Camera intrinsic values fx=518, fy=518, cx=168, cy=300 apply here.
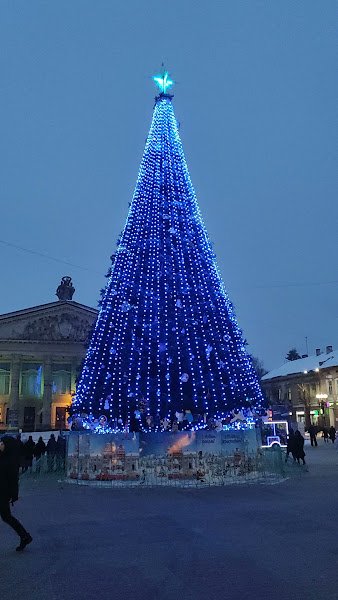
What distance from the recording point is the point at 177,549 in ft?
21.7

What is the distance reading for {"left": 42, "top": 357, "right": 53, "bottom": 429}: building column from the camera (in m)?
56.9

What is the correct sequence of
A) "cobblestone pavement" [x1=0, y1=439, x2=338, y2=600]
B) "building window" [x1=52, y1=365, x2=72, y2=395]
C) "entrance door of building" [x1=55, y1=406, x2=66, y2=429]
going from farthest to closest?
"building window" [x1=52, y1=365, x2=72, y2=395] < "entrance door of building" [x1=55, y1=406, x2=66, y2=429] < "cobblestone pavement" [x1=0, y1=439, x2=338, y2=600]

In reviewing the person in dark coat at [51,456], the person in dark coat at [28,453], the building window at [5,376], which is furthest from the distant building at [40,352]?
the person in dark coat at [28,453]

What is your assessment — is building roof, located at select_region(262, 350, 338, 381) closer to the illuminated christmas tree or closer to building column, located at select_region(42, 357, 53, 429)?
building column, located at select_region(42, 357, 53, 429)

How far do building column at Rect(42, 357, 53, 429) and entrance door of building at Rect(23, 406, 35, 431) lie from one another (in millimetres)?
1829

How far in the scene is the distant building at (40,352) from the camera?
57156mm

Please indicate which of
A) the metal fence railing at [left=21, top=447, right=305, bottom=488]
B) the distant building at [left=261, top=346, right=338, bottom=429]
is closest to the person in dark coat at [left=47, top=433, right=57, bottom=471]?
the metal fence railing at [left=21, top=447, right=305, bottom=488]

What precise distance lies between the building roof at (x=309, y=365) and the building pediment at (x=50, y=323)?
23.9 m

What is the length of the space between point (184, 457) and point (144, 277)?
575 centimetres

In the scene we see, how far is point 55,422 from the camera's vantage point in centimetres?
5775

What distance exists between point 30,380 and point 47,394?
362cm

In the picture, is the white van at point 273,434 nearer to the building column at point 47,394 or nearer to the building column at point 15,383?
the building column at point 47,394

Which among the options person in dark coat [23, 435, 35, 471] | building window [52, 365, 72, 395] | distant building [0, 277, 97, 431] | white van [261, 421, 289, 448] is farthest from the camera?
building window [52, 365, 72, 395]

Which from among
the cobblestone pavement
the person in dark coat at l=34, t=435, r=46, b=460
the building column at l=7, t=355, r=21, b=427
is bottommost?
the cobblestone pavement
